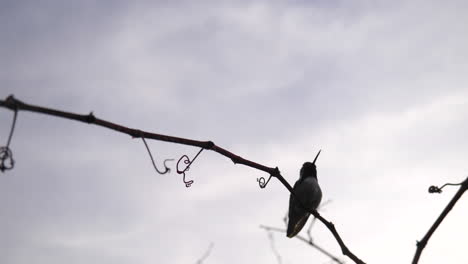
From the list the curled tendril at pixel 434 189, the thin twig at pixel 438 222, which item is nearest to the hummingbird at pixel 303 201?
the curled tendril at pixel 434 189

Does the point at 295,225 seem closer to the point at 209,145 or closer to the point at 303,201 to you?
the point at 303,201

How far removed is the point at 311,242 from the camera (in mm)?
3029

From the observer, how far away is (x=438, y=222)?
1.94 m

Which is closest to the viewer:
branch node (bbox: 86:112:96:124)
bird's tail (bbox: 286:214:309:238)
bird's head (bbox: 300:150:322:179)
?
branch node (bbox: 86:112:96:124)

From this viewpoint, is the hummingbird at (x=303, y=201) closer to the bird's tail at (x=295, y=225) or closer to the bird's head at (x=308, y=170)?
the bird's tail at (x=295, y=225)

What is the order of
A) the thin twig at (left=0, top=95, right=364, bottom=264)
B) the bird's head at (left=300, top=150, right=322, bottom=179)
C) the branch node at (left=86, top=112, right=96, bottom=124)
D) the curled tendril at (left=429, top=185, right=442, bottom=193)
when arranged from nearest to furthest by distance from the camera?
the thin twig at (left=0, top=95, right=364, bottom=264) < the branch node at (left=86, top=112, right=96, bottom=124) < the curled tendril at (left=429, top=185, right=442, bottom=193) < the bird's head at (left=300, top=150, right=322, bottom=179)

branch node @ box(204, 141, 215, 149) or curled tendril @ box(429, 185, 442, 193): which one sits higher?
curled tendril @ box(429, 185, 442, 193)

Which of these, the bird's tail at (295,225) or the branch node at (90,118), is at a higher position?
the bird's tail at (295,225)

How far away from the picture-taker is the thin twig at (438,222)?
5.97 ft

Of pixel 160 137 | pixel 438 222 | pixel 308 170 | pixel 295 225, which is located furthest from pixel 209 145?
pixel 308 170

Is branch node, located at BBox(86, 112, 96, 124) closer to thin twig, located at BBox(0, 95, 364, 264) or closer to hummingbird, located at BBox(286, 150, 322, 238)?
thin twig, located at BBox(0, 95, 364, 264)

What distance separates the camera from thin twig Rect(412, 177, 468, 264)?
1818 mm

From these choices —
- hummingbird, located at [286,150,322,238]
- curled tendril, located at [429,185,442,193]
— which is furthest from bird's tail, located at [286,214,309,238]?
curled tendril, located at [429,185,442,193]

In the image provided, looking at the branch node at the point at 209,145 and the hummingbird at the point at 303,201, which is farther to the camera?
the hummingbird at the point at 303,201
